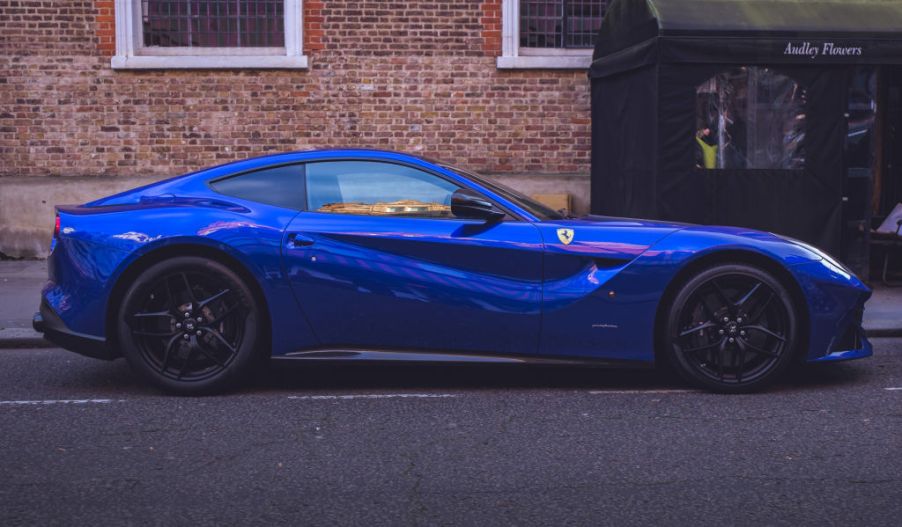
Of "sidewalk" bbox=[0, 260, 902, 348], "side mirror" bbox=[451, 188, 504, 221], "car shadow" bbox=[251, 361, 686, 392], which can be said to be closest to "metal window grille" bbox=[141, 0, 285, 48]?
"sidewalk" bbox=[0, 260, 902, 348]

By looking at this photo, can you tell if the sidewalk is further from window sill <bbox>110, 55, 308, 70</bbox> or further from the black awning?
window sill <bbox>110, 55, 308, 70</bbox>

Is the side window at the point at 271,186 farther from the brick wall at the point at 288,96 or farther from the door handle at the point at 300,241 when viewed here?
the brick wall at the point at 288,96

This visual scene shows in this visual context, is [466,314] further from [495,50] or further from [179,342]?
[495,50]

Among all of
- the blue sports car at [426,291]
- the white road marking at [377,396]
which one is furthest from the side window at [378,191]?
the white road marking at [377,396]

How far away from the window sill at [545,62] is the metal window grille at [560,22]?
31 cm

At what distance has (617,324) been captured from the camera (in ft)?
19.4

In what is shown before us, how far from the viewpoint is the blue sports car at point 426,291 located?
5.88 meters

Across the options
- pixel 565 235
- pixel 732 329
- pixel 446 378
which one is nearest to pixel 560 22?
pixel 446 378

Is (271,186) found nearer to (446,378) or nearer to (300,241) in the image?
(300,241)

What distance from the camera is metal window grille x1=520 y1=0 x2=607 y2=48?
13047mm

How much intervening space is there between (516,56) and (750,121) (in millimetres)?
3198

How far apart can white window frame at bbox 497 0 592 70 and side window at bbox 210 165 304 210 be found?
7029mm

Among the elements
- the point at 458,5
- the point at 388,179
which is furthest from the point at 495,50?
the point at 388,179

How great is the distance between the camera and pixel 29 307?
9.34 meters
